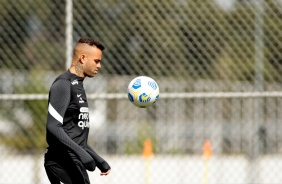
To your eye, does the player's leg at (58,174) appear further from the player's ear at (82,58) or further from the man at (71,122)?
the player's ear at (82,58)

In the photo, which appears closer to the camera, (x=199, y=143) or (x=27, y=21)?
(x=27, y=21)

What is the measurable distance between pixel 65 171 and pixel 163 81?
9.29 m

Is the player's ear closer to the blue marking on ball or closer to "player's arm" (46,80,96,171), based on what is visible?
"player's arm" (46,80,96,171)

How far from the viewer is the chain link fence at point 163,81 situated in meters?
7.83

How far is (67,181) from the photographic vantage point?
5082mm

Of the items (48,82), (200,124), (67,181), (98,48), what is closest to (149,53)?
(98,48)

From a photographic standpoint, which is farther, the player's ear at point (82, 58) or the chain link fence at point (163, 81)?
the chain link fence at point (163, 81)

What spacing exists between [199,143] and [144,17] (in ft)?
36.4

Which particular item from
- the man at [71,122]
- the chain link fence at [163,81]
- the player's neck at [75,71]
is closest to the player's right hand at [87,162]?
the man at [71,122]

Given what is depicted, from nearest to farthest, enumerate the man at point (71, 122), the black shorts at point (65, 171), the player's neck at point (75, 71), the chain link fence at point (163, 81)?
the man at point (71, 122), the black shorts at point (65, 171), the player's neck at point (75, 71), the chain link fence at point (163, 81)

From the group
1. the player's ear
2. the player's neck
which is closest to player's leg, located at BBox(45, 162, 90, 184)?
the player's neck

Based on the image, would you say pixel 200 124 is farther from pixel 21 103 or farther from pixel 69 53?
pixel 69 53

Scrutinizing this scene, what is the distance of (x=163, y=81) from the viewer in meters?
14.3

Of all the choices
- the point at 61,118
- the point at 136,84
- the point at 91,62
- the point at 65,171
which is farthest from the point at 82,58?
the point at 65,171
